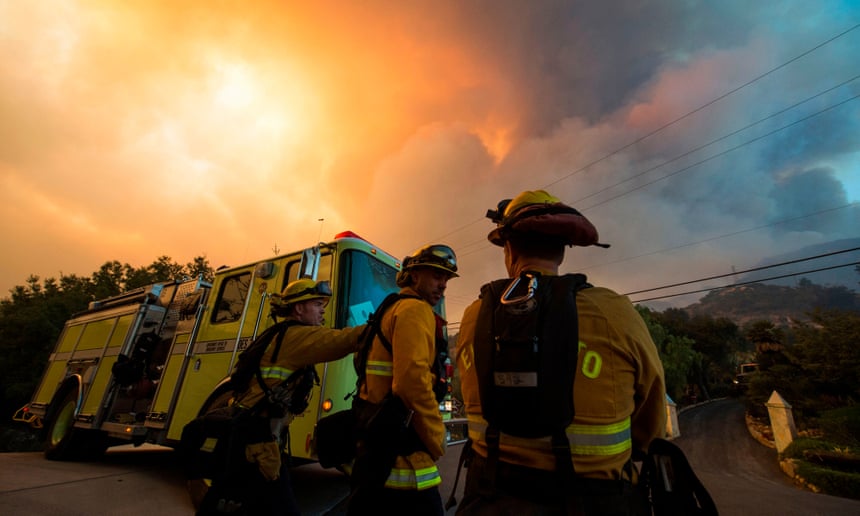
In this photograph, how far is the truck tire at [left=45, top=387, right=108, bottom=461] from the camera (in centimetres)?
632

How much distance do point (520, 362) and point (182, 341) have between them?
18.4 feet

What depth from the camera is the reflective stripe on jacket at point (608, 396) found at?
3.76ft

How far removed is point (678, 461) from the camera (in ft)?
3.81

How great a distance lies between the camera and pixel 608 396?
1179 millimetres

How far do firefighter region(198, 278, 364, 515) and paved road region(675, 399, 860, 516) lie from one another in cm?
384

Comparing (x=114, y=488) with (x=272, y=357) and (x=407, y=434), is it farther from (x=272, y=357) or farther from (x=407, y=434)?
(x=407, y=434)

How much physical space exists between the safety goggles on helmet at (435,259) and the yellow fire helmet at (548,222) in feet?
3.06

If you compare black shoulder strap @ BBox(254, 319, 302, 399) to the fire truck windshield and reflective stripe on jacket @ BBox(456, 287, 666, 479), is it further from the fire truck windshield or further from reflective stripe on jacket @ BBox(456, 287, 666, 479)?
reflective stripe on jacket @ BBox(456, 287, 666, 479)

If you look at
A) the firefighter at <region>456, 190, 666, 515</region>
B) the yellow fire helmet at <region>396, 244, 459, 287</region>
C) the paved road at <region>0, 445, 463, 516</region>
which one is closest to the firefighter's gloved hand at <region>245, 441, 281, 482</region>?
the yellow fire helmet at <region>396, 244, 459, 287</region>

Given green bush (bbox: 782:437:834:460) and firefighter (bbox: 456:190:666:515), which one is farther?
green bush (bbox: 782:437:834:460)

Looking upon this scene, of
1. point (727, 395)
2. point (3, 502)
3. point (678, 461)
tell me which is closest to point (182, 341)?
point (3, 502)

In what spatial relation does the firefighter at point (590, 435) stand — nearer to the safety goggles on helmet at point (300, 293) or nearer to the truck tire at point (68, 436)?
the safety goggles on helmet at point (300, 293)

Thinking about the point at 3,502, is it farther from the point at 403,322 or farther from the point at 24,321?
the point at 24,321

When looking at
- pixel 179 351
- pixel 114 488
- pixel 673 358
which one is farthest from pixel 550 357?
pixel 673 358
